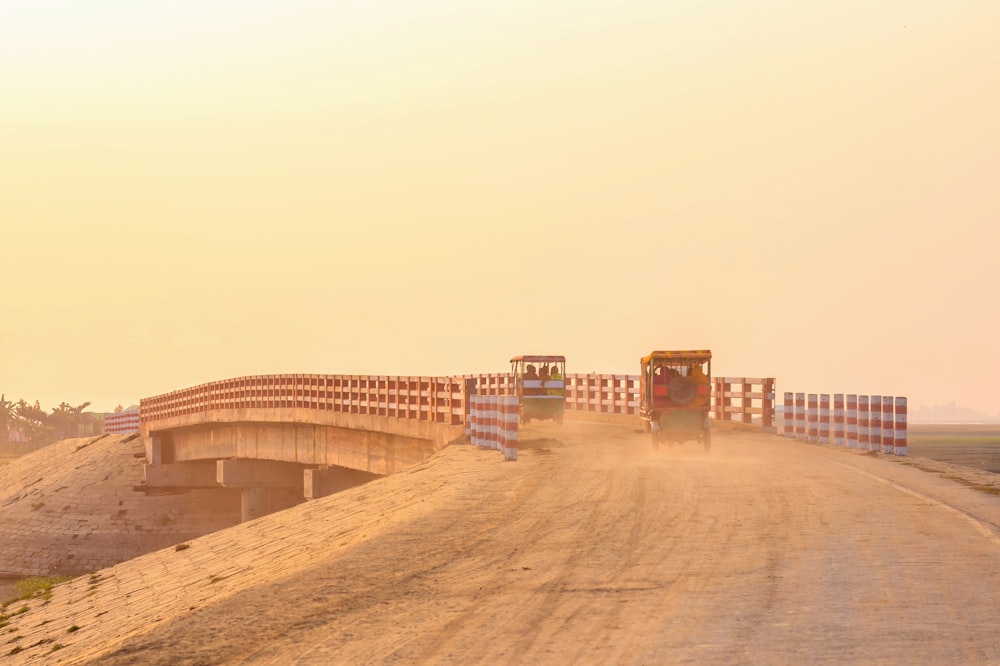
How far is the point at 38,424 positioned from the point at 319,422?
146954 mm

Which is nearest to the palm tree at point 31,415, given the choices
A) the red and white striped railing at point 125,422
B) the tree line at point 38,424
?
the tree line at point 38,424

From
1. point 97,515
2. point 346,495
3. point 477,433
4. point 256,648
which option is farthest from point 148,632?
point 97,515

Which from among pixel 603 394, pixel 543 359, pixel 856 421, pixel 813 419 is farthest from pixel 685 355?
pixel 603 394

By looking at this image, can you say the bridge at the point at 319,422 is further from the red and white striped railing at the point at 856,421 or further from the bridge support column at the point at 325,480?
the red and white striped railing at the point at 856,421

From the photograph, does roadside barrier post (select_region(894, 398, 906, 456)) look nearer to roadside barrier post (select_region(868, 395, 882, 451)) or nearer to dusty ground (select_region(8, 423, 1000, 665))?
roadside barrier post (select_region(868, 395, 882, 451))

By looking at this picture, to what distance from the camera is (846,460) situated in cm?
2822

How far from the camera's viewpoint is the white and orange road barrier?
1062 inches

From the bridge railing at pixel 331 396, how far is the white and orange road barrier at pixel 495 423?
2888mm

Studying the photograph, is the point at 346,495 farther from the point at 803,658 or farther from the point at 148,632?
the point at 803,658

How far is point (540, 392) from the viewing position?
4291cm

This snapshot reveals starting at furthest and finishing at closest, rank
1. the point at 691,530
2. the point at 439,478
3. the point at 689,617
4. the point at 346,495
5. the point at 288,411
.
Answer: the point at 288,411
the point at 346,495
the point at 439,478
the point at 691,530
the point at 689,617

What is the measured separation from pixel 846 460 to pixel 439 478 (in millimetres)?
9761

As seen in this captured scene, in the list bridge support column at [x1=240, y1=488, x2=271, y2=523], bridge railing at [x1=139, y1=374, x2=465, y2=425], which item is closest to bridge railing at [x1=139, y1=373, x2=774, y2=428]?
bridge railing at [x1=139, y1=374, x2=465, y2=425]

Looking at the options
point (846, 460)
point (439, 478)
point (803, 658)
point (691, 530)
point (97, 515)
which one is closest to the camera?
point (803, 658)
